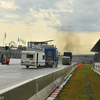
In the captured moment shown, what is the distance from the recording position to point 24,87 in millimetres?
6363

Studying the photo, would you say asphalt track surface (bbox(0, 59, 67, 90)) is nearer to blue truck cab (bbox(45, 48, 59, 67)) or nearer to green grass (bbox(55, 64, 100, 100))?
green grass (bbox(55, 64, 100, 100))

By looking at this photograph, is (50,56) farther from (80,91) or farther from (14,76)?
(80,91)

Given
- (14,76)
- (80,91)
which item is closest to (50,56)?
(14,76)

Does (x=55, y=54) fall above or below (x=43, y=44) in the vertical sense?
below

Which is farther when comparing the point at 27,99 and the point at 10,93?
the point at 27,99

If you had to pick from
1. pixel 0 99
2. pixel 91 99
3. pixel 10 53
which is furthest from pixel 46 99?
pixel 10 53

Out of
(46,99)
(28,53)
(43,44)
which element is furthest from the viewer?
(43,44)

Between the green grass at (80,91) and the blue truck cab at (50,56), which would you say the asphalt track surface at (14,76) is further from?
the blue truck cab at (50,56)

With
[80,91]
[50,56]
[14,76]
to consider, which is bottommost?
[80,91]

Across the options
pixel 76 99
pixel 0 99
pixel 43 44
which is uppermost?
pixel 43 44

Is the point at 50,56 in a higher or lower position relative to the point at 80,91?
higher

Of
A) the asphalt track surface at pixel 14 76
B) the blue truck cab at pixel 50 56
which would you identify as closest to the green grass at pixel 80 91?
the asphalt track surface at pixel 14 76

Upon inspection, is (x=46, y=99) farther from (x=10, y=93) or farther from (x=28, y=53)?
(x=28, y=53)

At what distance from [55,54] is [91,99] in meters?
34.8
